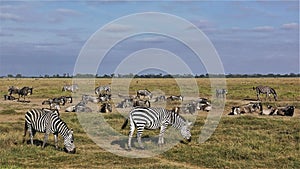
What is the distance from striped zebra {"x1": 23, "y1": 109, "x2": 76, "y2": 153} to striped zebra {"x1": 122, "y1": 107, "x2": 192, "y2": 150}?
198cm

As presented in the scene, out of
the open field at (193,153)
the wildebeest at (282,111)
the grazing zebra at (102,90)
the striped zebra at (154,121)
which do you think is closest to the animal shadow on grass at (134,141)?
the open field at (193,153)

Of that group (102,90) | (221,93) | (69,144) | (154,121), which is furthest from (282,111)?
(102,90)

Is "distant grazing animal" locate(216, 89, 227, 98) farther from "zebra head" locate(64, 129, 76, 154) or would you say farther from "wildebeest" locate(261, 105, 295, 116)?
"zebra head" locate(64, 129, 76, 154)

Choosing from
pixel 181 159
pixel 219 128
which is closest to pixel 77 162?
pixel 181 159

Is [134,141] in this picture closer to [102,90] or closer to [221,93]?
[221,93]

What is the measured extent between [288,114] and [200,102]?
5813 millimetres

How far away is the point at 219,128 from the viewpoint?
723 inches

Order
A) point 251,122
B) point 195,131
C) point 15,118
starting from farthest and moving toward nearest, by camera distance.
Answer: point 15,118 < point 251,122 < point 195,131

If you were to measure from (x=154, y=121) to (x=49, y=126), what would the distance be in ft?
11.7

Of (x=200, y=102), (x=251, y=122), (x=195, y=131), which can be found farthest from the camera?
(x=200, y=102)

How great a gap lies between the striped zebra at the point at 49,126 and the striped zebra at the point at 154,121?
1976 millimetres

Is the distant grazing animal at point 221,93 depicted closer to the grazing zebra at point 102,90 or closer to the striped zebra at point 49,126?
the grazing zebra at point 102,90

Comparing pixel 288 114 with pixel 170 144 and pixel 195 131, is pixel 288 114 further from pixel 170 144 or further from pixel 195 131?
pixel 170 144

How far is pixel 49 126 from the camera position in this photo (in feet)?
48.0
